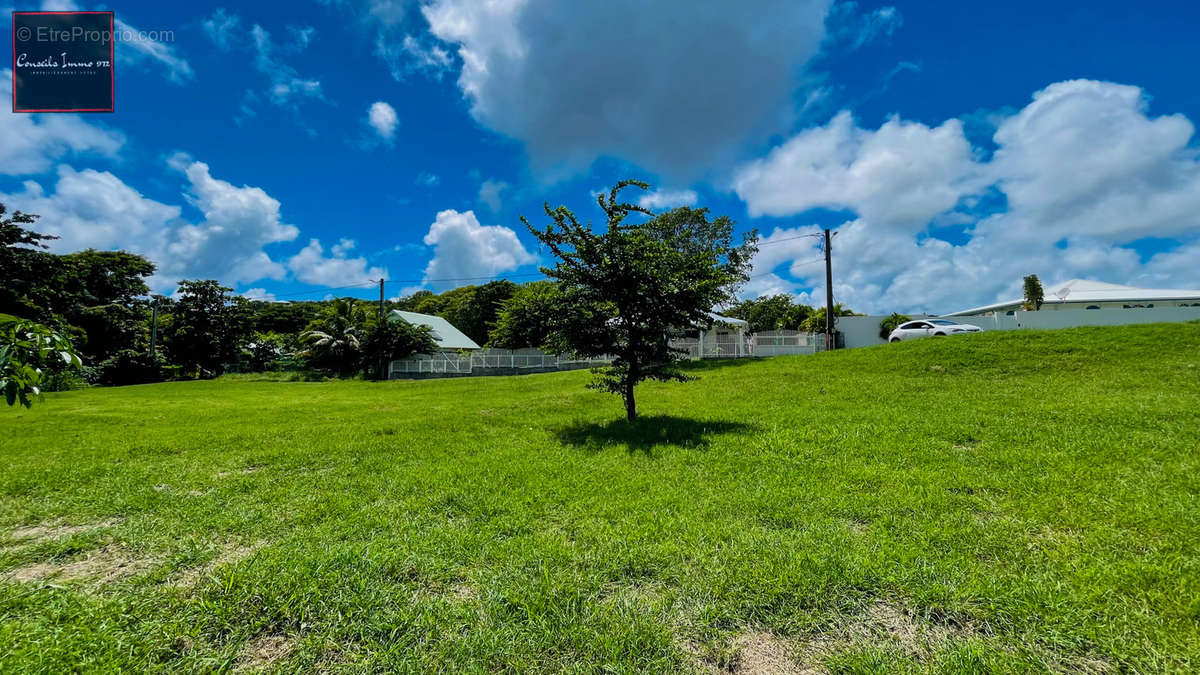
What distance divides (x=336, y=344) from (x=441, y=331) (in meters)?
8.96

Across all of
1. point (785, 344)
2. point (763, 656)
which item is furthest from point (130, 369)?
point (785, 344)

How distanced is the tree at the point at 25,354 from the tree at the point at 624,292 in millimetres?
5884

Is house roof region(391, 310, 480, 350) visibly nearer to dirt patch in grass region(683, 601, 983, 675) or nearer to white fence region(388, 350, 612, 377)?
white fence region(388, 350, 612, 377)

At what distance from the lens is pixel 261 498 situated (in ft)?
14.1

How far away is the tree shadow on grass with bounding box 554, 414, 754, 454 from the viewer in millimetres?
6246

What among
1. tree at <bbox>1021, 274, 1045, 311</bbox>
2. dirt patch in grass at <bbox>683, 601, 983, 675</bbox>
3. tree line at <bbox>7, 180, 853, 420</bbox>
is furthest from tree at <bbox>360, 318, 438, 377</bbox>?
tree at <bbox>1021, 274, 1045, 311</bbox>

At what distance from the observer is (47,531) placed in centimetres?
360

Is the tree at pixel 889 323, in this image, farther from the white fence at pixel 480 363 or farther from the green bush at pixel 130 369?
the green bush at pixel 130 369

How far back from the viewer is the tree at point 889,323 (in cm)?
2365

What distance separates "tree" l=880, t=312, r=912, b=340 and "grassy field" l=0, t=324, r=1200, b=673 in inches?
705

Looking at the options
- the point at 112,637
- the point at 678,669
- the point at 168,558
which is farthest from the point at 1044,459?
the point at 168,558

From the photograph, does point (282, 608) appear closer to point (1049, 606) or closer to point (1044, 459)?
point (1049, 606)

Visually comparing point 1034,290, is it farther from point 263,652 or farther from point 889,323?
point 263,652

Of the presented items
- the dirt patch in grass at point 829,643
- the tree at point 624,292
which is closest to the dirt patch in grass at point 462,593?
the dirt patch in grass at point 829,643
